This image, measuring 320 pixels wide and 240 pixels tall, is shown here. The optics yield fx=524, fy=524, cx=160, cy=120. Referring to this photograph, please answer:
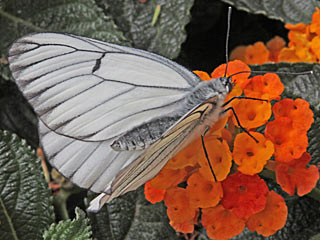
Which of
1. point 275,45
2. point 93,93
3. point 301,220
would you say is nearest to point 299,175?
point 301,220

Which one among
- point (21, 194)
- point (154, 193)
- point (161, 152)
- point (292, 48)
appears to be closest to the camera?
point (161, 152)

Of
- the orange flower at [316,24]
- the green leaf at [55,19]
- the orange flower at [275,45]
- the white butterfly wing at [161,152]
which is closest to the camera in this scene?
the white butterfly wing at [161,152]

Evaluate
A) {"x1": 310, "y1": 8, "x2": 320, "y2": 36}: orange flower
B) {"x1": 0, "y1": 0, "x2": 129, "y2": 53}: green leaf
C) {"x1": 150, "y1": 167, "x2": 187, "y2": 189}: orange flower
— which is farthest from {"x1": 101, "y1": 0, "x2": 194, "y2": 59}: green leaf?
{"x1": 150, "y1": 167, "x2": 187, "y2": 189}: orange flower

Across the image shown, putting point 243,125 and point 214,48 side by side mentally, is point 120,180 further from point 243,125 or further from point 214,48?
point 214,48

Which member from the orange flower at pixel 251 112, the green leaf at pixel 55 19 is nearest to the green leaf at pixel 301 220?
Answer: the orange flower at pixel 251 112

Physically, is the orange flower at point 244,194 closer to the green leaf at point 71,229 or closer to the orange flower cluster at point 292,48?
the green leaf at point 71,229

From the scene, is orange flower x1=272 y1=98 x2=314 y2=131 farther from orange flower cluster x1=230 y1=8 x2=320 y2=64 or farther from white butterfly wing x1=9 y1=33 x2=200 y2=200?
orange flower cluster x1=230 y1=8 x2=320 y2=64

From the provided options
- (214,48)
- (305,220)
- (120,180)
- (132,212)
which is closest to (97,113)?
(120,180)

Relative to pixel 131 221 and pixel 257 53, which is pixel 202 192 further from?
pixel 257 53
